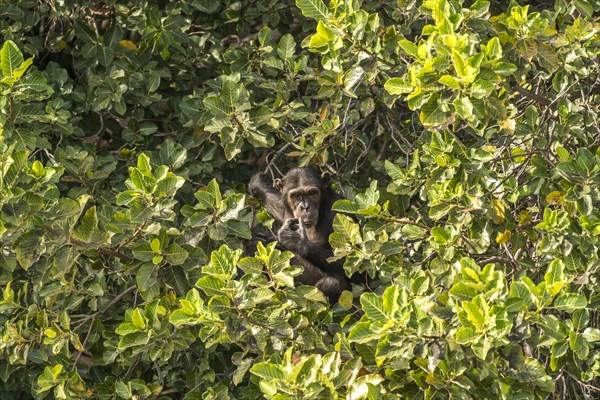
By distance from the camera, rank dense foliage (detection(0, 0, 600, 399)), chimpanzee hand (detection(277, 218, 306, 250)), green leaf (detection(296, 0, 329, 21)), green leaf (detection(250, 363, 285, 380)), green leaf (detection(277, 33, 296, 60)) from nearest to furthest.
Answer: green leaf (detection(250, 363, 285, 380)) → dense foliage (detection(0, 0, 600, 399)) → green leaf (detection(296, 0, 329, 21)) → green leaf (detection(277, 33, 296, 60)) → chimpanzee hand (detection(277, 218, 306, 250))

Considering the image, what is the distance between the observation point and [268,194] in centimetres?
896

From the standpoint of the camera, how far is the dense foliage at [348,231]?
582 cm

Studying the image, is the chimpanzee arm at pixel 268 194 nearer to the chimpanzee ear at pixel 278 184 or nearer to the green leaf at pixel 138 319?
the chimpanzee ear at pixel 278 184

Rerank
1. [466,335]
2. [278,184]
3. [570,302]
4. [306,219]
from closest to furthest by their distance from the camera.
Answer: [466,335]
[570,302]
[306,219]
[278,184]

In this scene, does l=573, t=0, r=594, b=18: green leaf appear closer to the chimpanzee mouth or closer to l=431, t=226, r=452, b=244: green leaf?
l=431, t=226, r=452, b=244: green leaf

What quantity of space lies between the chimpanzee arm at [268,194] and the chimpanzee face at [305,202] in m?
0.11

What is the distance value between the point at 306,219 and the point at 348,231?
1833 millimetres

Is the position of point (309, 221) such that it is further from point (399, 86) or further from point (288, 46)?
point (399, 86)

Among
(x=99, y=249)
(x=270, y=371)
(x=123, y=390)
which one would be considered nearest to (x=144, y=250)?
(x=99, y=249)

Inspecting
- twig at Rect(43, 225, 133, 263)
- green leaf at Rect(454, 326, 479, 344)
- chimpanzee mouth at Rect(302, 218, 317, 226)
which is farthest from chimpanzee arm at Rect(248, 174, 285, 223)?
green leaf at Rect(454, 326, 479, 344)

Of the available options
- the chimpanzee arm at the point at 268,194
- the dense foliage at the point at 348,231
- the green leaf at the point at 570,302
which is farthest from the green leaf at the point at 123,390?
the green leaf at the point at 570,302

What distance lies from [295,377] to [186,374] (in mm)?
1905

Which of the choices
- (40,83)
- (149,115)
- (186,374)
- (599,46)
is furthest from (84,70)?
(599,46)

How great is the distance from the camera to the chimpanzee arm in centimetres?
893
